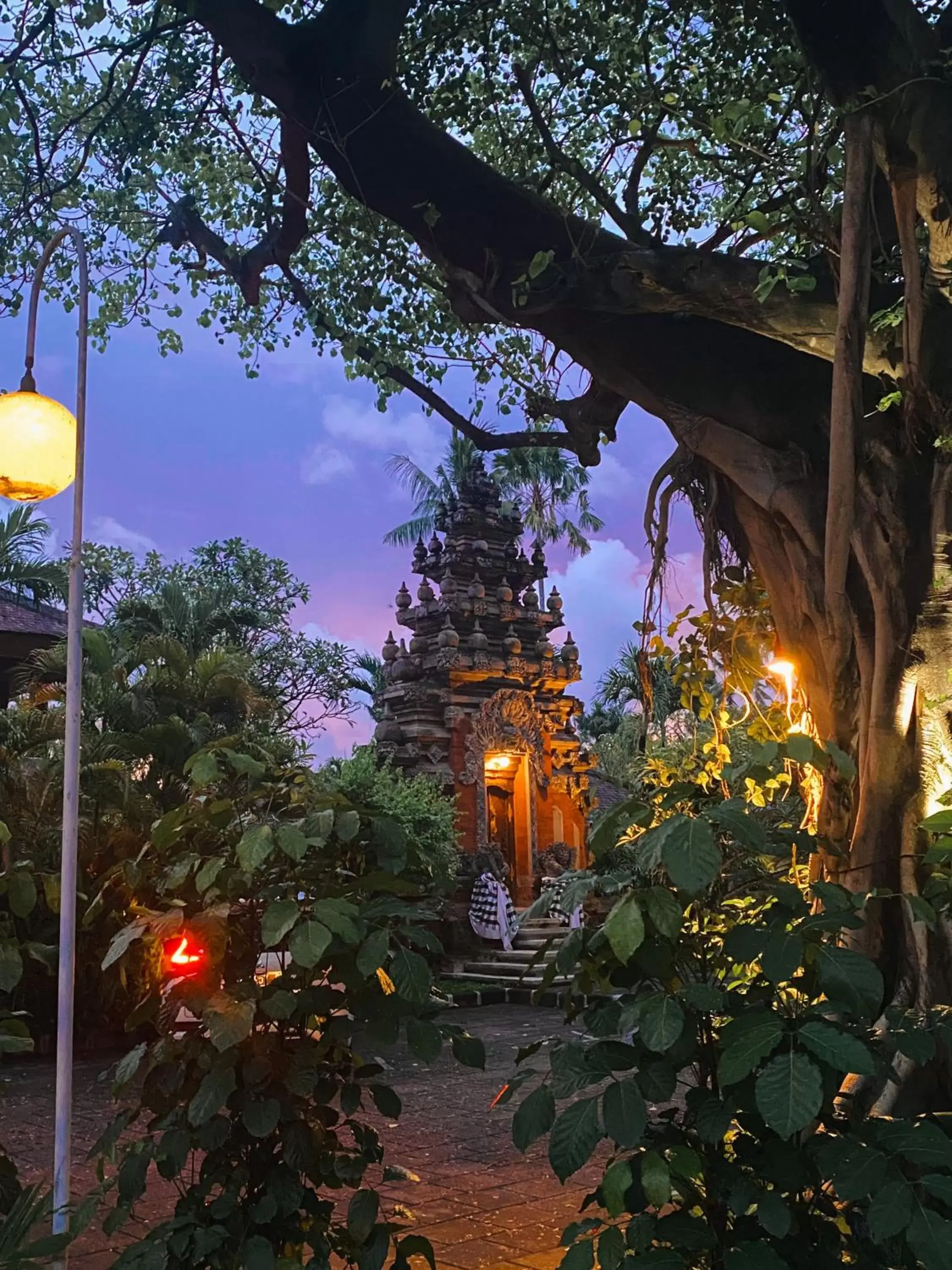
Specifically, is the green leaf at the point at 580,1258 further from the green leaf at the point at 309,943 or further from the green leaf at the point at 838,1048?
the green leaf at the point at 309,943

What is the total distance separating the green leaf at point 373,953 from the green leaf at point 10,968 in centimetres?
89

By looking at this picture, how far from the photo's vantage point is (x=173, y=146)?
6.42 m

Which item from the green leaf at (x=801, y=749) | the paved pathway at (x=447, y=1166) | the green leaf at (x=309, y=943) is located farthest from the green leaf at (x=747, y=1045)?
the paved pathway at (x=447, y=1166)

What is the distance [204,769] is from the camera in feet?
8.12

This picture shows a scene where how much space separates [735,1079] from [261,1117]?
39.6 inches

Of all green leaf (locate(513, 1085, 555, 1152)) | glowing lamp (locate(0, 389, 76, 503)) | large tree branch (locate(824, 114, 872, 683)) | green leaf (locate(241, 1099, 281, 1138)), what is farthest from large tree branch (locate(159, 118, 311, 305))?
green leaf (locate(513, 1085, 555, 1152))

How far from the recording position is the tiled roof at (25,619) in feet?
42.8

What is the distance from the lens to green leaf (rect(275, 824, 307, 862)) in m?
2.25

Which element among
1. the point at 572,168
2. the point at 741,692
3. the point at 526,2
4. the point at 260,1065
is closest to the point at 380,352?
the point at 572,168

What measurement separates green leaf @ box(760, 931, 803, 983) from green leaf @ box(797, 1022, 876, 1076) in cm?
10

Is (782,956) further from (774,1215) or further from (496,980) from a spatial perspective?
(496,980)

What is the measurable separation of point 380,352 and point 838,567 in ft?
9.16

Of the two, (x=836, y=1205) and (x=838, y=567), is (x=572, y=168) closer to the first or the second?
(x=838, y=567)

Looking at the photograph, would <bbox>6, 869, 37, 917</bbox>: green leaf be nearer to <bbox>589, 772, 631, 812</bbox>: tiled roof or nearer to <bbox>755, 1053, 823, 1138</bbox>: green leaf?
<bbox>755, 1053, 823, 1138</bbox>: green leaf
